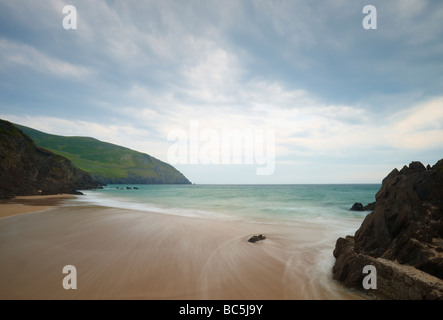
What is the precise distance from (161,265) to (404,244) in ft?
24.6

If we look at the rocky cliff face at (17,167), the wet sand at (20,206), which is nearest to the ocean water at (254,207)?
the wet sand at (20,206)

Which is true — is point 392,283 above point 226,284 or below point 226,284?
above

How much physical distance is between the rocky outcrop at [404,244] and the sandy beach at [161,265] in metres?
0.77

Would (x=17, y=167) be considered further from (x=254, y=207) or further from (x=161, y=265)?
(x=161, y=265)

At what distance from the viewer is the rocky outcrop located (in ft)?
15.2

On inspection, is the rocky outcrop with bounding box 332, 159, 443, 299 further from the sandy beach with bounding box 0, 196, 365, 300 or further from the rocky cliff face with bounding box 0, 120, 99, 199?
the rocky cliff face with bounding box 0, 120, 99, 199

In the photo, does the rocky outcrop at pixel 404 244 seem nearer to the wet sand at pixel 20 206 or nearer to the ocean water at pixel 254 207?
the ocean water at pixel 254 207

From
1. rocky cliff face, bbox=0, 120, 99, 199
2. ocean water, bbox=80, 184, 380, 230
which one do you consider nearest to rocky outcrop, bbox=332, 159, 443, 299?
ocean water, bbox=80, 184, 380, 230

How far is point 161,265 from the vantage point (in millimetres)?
6812

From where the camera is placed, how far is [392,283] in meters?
4.84
